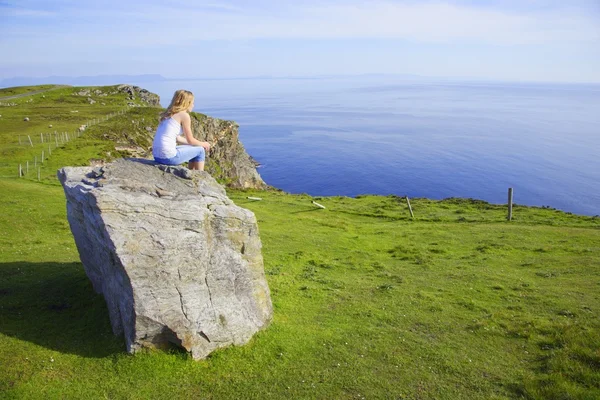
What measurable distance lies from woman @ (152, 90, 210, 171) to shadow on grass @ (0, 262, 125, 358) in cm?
638

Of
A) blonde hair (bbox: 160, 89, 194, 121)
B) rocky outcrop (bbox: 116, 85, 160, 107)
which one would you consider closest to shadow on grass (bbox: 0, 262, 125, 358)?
blonde hair (bbox: 160, 89, 194, 121)

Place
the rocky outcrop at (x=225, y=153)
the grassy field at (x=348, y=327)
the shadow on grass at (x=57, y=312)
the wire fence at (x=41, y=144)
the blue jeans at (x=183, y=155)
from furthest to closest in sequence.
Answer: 1. the rocky outcrop at (x=225, y=153)
2. the wire fence at (x=41, y=144)
3. the blue jeans at (x=183, y=155)
4. the shadow on grass at (x=57, y=312)
5. the grassy field at (x=348, y=327)

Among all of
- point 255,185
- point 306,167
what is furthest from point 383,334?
point 306,167

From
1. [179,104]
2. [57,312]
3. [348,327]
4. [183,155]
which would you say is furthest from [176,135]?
[348,327]

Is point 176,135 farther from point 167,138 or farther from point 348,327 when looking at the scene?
point 348,327

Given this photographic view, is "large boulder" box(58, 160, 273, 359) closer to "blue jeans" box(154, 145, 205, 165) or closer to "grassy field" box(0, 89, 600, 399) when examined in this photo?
"blue jeans" box(154, 145, 205, 165)

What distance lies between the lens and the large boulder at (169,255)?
45.5 feet

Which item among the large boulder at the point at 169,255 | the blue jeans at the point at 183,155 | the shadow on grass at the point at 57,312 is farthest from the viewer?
the blue jeans at the point at 183,155

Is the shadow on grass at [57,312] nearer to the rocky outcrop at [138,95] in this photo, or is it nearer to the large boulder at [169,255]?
the large boulder at [169,255]

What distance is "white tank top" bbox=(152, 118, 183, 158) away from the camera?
16109 millimetres

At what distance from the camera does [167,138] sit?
16.3 meters

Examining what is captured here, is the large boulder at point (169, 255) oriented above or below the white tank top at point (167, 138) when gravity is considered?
below

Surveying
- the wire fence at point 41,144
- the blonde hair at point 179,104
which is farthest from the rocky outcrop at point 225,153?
the blonde hair at point 179,104

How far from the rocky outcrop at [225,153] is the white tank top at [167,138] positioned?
71283 mm
